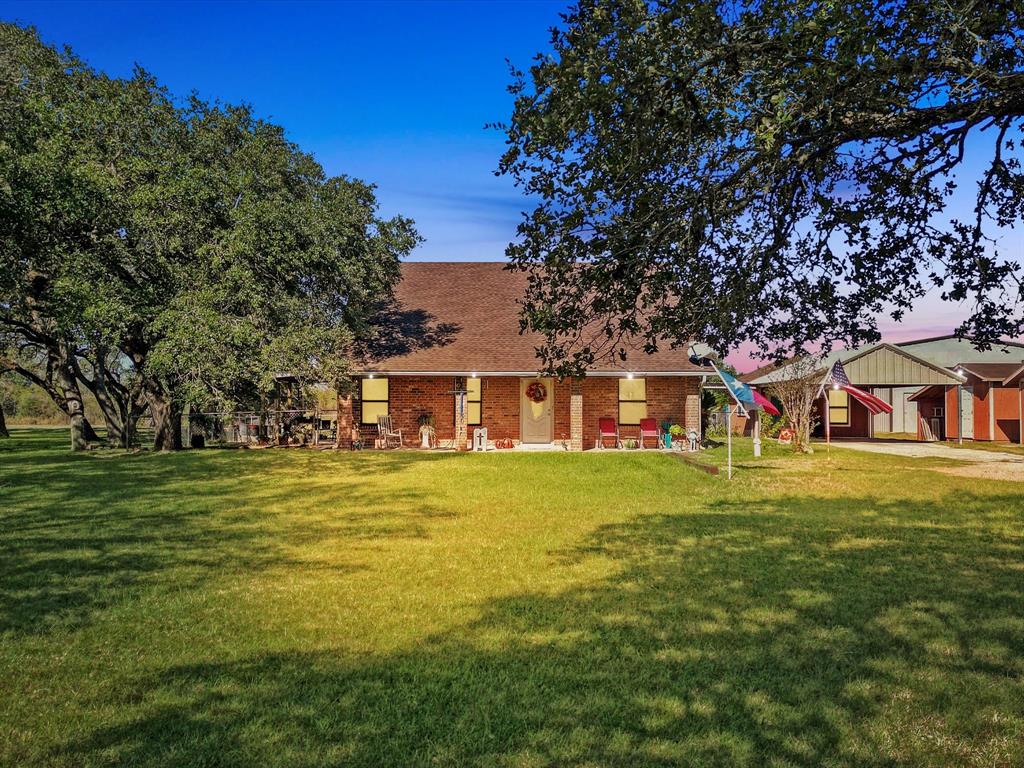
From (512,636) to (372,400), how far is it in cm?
2021

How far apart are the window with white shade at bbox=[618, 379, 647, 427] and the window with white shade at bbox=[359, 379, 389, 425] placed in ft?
27.3

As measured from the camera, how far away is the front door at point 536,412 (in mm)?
25094

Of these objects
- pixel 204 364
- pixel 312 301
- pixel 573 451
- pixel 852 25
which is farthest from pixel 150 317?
pixel 852 25

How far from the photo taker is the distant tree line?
19.9 metres

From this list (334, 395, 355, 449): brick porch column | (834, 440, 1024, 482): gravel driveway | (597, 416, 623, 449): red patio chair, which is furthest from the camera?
(334, 395, 355, 449): brick porch column

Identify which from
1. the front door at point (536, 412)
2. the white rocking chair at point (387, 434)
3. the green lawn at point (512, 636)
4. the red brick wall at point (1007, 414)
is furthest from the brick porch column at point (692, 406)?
the red brick wall at point (1007, 414)

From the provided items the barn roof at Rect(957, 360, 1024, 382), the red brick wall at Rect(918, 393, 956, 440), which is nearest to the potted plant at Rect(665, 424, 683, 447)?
the barn roof at Rect(957, 360, 1024, 382)

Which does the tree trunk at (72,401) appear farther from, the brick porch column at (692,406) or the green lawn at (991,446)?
the green lawn at (991,446)

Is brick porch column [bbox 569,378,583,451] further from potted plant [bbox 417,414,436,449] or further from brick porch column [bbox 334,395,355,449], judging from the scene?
brick porch column [bbox 334,395,355,449]

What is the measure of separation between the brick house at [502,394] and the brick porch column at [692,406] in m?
0.03

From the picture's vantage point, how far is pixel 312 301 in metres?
23.0

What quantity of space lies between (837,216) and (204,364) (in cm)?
1767

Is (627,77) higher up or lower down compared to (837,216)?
higher up

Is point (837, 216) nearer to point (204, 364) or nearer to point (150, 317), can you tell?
point (204, 364)
